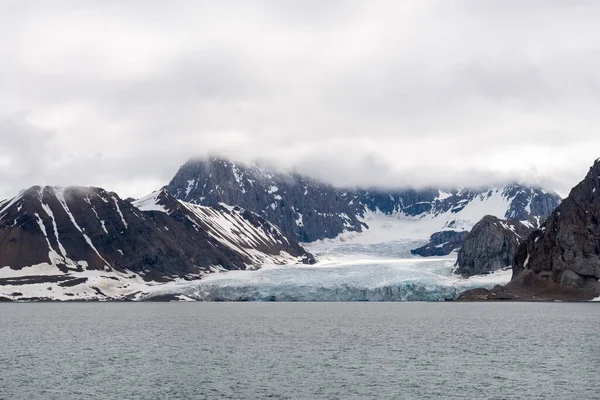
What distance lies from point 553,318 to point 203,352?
105m

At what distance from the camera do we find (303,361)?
10450 cm

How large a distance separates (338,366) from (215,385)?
19836 mm

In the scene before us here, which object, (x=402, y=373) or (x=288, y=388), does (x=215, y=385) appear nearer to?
(x=288, y=388)

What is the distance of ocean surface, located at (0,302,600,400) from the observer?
81750 mm

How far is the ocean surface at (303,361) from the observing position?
268ft

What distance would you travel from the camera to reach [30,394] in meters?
79.4

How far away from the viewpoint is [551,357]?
107 metres

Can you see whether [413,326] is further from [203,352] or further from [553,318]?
[203,352]

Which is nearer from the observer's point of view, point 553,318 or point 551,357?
point 551,357

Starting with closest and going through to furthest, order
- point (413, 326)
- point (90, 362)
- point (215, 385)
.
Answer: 1. point (215, 385)
2. point (90, 362)
3. point (413, 326)

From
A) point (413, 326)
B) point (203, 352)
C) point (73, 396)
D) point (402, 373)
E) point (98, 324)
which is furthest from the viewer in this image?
point (98, 324)

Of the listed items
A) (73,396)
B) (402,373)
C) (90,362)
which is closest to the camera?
(73,396)

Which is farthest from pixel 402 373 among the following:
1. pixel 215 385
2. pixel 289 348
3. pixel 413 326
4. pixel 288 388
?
pixel 413 326

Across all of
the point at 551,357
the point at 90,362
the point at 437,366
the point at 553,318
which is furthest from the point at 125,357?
the point at 553,318
